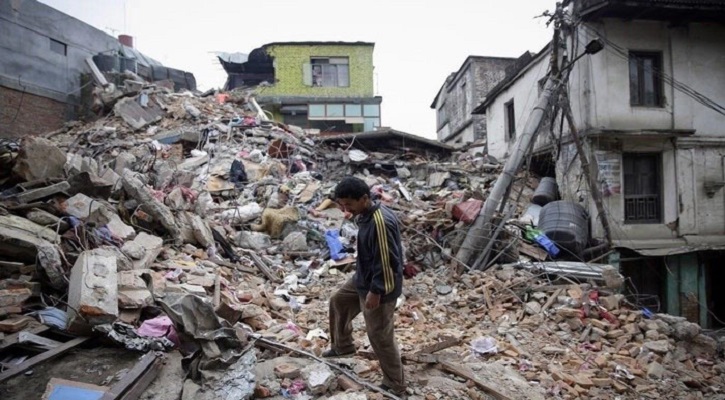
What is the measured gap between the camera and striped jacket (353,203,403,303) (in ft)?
9.25

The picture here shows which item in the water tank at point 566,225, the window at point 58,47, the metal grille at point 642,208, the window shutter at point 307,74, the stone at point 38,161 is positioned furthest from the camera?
the window shutter at point 307,74

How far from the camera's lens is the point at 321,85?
22.1 metres

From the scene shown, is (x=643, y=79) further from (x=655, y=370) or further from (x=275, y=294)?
(x=275, y=294)

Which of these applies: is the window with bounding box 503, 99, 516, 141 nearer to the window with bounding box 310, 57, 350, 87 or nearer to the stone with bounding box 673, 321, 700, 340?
the stone with bounding box 673, 321, 700, 340

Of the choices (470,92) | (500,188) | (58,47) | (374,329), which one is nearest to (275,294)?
(374,329)

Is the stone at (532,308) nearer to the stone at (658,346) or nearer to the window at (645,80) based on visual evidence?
the stone at (658,346)

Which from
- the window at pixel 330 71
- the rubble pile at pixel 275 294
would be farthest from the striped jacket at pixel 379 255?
the window at pixel 330 71

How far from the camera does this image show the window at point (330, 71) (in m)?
22.0

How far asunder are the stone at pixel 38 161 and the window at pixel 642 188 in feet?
38.4

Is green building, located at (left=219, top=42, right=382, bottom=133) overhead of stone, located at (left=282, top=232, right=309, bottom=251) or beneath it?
overhead

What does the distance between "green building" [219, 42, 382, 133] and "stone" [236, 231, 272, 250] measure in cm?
1434

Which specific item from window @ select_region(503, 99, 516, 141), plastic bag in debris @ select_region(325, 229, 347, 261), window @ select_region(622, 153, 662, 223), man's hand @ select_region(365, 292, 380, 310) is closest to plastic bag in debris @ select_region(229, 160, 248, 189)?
plastic bag in debris @ select_region(325, 229, 347, 261)

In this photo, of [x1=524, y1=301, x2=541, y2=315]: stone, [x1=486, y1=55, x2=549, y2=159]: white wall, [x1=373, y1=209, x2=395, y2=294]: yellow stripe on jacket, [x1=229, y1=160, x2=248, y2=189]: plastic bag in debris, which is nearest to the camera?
[x1=373, y1=209, x2=395, y2=294]: yellow stripe on jacket

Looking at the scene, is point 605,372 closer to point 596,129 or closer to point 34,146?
point 596,129
